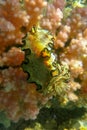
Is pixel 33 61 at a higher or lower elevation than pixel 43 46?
lower

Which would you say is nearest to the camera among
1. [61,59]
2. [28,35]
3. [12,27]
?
[12,27]

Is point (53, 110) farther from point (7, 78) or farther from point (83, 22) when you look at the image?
point (83, 22)

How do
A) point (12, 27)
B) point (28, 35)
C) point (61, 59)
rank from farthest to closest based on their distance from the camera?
point (61, 59) → point (28, 35) → point (12, 27)

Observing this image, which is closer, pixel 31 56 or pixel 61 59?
pixel 31 56

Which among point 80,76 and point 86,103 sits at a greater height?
point 80,76

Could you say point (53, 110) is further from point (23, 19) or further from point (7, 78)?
point (23, 19)

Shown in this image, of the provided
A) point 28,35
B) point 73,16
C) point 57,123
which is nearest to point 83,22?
point 73,16

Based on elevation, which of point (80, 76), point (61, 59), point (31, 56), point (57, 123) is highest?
point (31, 56)
